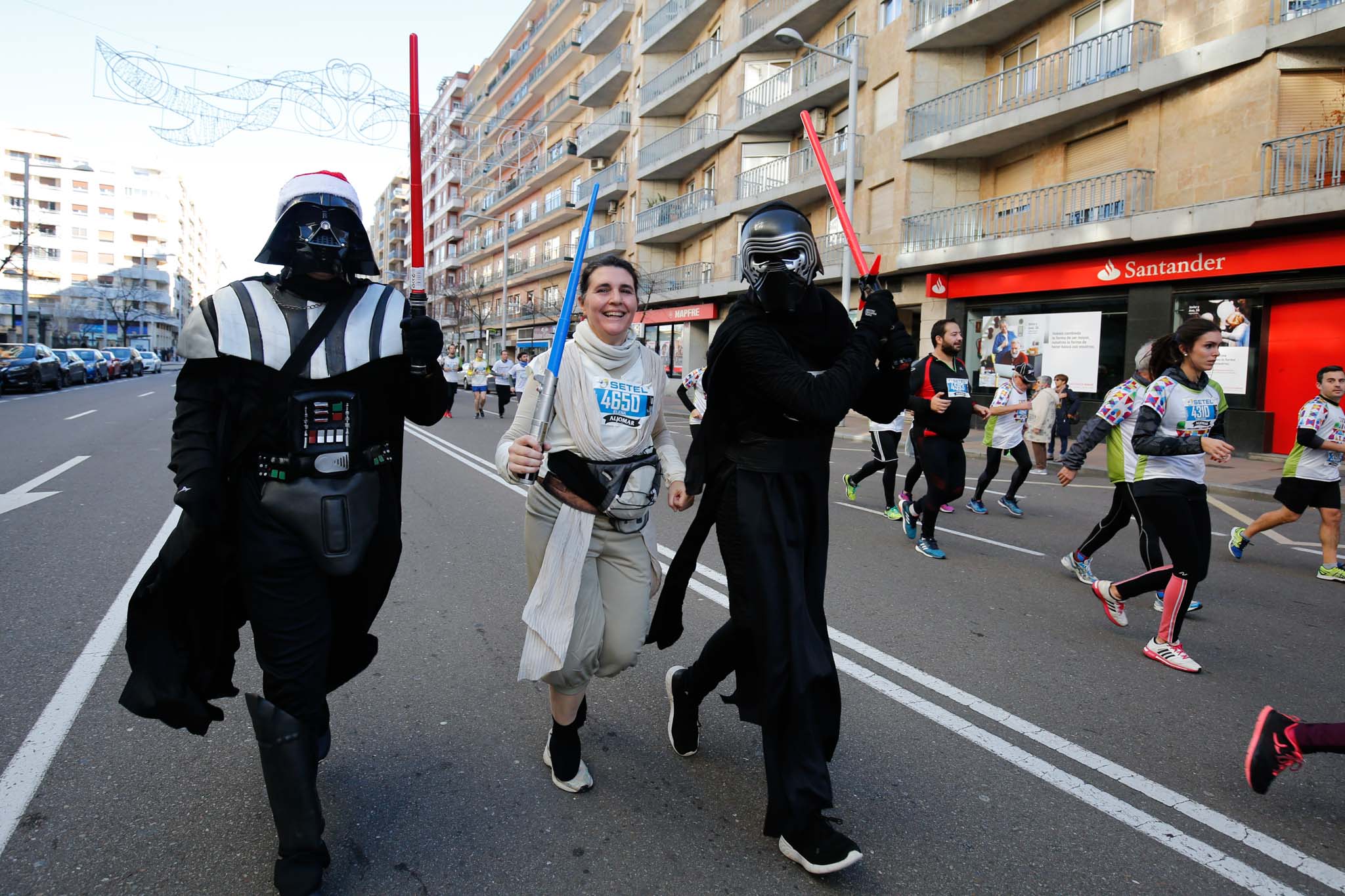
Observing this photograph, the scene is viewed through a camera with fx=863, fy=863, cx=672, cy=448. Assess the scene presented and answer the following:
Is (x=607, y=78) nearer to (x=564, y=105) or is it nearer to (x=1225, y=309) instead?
(x=564, y=105)

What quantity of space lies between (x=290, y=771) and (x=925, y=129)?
22768 mm

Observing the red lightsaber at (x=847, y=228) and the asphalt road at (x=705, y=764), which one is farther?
the red lightsaber at (x=847, y=228)

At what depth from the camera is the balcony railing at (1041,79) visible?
17.0m

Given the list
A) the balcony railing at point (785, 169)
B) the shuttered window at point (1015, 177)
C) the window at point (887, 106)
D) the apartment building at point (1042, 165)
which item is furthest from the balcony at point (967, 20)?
the balcony railing at point (785, 169)

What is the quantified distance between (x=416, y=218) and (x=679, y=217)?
33.4m

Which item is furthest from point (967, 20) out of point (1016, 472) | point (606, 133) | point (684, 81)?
point (606, 133)

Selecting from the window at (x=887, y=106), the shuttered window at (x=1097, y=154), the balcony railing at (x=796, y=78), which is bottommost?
the shuttered window at (x=1097, y=154)

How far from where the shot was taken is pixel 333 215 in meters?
2.51

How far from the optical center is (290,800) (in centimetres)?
230

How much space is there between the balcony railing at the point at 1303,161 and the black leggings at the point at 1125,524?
39.6 feet

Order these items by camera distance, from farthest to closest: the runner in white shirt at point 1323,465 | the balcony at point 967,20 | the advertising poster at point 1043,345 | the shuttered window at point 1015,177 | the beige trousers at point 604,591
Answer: the shuttered window at point 1015,177
the balcony at point 967,20
the advertising poster at point 1043,345
the runner in white shirt at point 1323,465
the beige trousers at point 604,591

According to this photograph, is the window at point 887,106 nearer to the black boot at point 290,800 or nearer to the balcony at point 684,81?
the balcony at point 684,81

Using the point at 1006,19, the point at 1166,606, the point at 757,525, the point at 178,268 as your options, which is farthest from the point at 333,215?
the point at 178,268

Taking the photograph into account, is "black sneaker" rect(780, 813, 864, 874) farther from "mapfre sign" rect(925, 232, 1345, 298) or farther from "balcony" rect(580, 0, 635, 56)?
"balcony" rect(580, 0, 635, 56)
